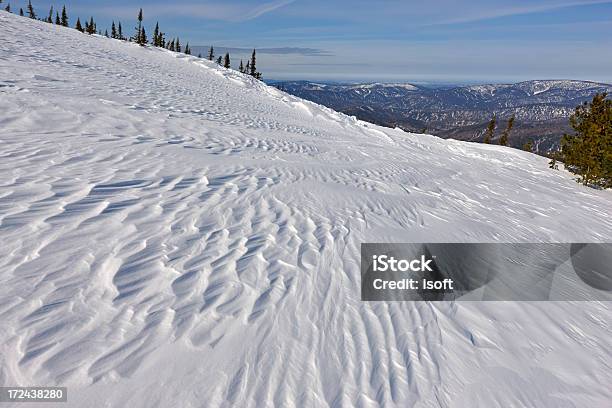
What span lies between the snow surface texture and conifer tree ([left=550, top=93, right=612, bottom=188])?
31.2 ft

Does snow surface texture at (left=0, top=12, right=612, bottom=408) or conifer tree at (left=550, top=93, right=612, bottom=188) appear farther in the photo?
conifer tree at (left=550, top=93, right=612, bottom=188)

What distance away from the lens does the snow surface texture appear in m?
2.88

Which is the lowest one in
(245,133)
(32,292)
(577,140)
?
(32,292)

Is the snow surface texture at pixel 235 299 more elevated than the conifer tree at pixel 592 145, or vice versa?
the conifer tree at pixel 592 145

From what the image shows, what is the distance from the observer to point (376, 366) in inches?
128

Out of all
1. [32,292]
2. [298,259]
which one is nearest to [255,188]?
[298,259]

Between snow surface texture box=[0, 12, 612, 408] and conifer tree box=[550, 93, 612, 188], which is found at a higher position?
conifer tree box=[550, 93, 612, 188]

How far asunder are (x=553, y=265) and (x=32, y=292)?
7958mm

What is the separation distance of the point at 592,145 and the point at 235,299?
64.3 feet

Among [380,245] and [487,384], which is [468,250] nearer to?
[380,245]

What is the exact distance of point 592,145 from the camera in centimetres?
1603

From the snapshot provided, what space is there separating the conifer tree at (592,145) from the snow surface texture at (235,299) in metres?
9.50

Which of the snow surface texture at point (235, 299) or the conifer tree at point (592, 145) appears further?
the conifer tree at point (592, 145)

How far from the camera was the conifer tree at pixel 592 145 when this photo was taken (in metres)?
15.3
